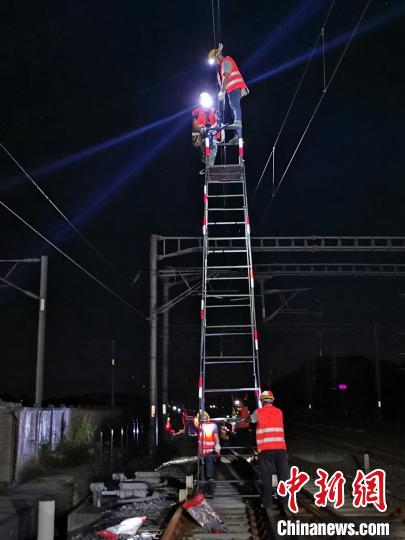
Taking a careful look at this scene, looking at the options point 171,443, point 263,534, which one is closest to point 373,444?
point 171,443

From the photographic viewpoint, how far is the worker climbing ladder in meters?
10.6

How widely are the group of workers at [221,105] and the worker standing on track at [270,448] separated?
487 centimetres

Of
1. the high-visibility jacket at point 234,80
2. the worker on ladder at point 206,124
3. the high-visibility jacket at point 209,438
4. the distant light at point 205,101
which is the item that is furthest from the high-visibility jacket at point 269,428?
the distant light at point 205,101

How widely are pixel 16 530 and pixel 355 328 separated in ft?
144

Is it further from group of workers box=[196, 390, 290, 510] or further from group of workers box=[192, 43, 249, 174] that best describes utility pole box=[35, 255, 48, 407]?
group of workers box=[196, 390, 290, 510]

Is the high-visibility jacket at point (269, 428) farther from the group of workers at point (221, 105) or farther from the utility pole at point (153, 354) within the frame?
the utility pole at point (153, 354)

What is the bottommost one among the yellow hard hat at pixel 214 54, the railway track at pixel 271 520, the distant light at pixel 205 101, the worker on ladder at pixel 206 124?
the railway track at pixel 271 520

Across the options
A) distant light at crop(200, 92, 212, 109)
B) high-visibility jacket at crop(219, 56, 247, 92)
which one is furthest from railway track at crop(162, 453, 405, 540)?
distant light at crop(200, 92, 212, 109)

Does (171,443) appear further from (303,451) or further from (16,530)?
(16,530)

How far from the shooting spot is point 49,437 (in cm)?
1756

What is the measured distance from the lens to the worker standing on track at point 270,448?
10016 mm

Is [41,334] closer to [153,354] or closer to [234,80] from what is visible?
[153,354]

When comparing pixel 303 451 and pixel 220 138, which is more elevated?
pixel 220 138

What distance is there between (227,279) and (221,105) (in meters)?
3.94
